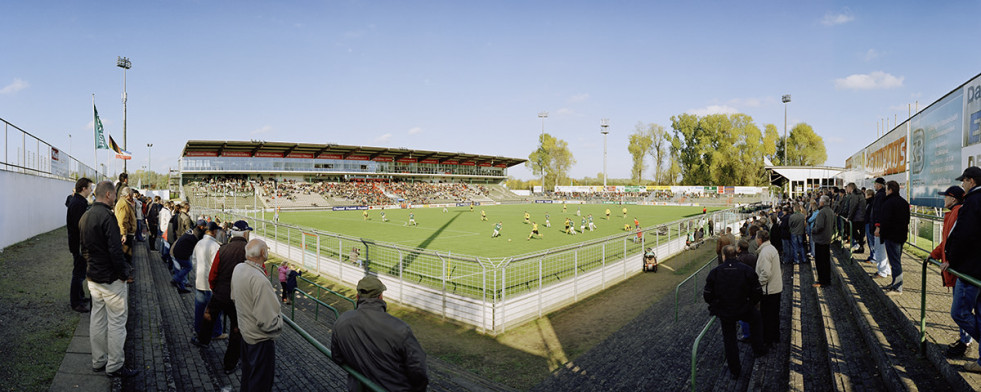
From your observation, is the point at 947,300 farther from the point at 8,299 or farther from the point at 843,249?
the point at 8,299

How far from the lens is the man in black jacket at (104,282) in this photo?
404 cm

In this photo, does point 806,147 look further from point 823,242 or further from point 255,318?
point 255,318

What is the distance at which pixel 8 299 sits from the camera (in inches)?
238

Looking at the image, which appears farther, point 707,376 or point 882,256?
point 882,256

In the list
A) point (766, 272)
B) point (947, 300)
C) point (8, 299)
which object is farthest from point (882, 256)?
point (8, 299)

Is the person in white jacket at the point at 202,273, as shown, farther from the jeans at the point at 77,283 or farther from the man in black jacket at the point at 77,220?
the jeans at the point at 77,283

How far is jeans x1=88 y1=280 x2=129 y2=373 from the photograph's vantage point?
405cm

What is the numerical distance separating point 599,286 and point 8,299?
1208 centimetres

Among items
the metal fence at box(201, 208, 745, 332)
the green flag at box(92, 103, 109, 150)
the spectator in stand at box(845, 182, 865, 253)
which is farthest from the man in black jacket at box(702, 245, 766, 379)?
the green flag at box(92, 103, 109, 150)

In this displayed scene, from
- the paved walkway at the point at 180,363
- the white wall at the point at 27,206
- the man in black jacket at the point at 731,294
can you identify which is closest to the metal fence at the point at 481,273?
the paved walkway at the point at 180,363

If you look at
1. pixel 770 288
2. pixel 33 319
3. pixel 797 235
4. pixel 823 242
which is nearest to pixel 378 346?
pixel 770 288

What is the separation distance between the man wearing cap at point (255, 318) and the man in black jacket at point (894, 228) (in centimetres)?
774

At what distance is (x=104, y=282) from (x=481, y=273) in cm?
678

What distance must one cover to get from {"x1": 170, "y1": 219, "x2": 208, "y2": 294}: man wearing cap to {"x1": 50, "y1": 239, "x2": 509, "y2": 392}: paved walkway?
572 mm
